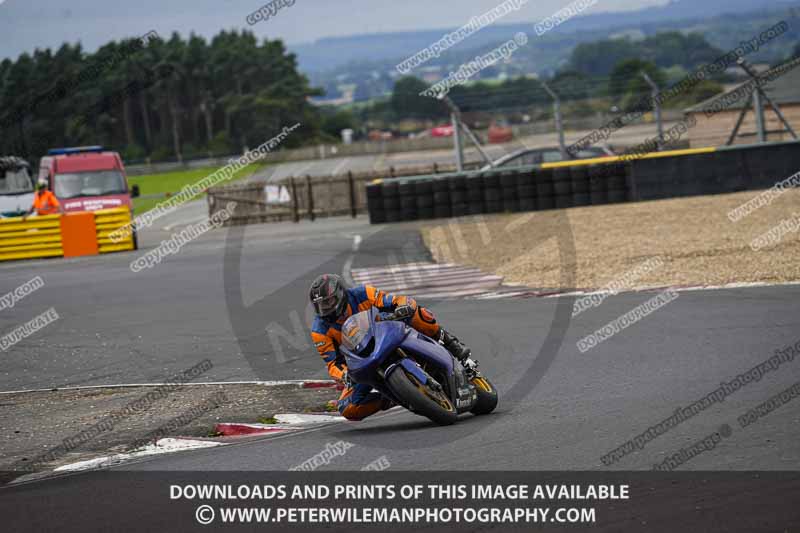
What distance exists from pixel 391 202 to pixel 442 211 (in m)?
1.41

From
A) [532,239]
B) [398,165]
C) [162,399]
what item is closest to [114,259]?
[532,239]

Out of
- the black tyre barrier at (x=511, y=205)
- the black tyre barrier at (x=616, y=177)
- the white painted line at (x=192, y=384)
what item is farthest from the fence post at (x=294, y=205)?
the white painted line at (x=192, y=384)

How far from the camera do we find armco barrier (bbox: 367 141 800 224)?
93.6 feet

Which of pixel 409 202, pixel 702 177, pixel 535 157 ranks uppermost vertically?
pixel 535 157

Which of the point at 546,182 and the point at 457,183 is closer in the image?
the point at 546,182

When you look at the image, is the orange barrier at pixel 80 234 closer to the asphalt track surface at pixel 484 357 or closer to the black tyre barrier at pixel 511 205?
the asphalt track surface at pixel 484 357

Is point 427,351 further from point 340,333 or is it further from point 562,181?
point 562,181

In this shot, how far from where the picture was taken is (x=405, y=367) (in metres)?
7.95

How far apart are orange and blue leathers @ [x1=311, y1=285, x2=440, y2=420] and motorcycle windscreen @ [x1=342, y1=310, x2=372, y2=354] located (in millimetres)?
393

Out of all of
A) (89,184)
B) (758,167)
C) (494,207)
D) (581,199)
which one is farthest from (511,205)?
(89,184)

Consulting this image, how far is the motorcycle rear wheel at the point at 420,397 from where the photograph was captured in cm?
788

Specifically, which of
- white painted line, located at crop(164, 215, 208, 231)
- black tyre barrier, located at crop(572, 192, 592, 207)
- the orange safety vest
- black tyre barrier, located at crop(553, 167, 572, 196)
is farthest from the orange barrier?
black tyre barrier, located at crop(572, 192, 592, 207)

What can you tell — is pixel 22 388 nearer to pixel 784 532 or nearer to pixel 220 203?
pixel 784 532

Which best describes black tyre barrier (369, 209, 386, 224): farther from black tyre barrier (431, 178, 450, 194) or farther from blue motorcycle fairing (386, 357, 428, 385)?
blue motorcycle fairing (386, 357, 428, 385)
